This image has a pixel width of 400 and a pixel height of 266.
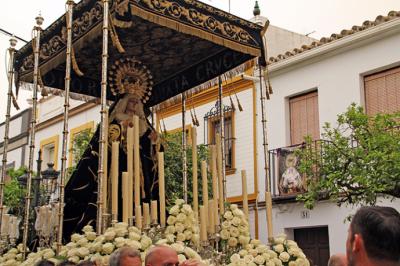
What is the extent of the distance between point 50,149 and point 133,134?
14.8 m

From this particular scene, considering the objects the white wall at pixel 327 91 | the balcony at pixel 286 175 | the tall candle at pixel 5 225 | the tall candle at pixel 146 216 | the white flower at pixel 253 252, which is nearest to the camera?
the tall candle at pixel 146 216

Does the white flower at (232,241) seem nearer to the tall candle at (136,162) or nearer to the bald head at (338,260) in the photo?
the tall candle at (136,162)

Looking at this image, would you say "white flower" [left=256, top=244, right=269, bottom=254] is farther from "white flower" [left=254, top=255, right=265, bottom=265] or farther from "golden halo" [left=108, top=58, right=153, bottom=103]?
"golden halo" [left=108, top=58, right=153, bottom=103]

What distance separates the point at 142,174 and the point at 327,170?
350 cm

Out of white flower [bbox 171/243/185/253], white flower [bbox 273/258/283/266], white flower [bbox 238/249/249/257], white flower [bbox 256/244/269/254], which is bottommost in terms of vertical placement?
white flower [bbox 273/258/283/266]

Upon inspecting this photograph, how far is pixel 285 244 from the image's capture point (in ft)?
16.8

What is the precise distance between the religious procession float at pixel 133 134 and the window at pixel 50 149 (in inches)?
453

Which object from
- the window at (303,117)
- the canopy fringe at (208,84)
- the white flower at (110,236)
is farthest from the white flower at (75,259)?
the window at (303,117)

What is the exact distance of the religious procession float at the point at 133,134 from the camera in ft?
14.9

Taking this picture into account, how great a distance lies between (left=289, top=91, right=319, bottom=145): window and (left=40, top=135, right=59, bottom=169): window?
8745mm

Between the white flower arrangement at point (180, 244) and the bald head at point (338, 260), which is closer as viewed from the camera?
the bald head at point (338, 260)

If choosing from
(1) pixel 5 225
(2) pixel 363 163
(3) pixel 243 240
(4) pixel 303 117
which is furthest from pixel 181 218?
(4) pixel 303 117

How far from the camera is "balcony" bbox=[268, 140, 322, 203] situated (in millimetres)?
11797

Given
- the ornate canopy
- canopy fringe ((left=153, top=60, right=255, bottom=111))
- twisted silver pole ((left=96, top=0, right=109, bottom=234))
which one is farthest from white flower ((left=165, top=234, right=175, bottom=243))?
canopy fringe ((left=153, top=60, right=255, bottom=111))
